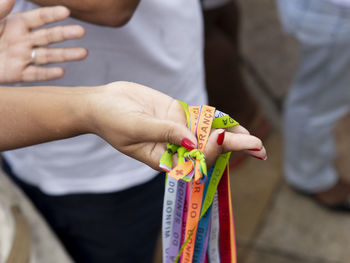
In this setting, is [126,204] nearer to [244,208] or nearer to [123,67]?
[123,67]

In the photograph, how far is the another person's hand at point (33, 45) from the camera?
1018mm

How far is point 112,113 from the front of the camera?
81 cm

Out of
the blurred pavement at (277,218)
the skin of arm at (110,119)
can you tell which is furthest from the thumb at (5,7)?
the blurred pavement at (277,218)

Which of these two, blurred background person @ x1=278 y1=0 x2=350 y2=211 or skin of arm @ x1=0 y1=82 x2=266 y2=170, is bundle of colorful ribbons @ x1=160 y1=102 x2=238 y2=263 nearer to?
skin of arm @ x1=0 y1=82 x2=266 y2=170

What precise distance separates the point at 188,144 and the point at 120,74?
1.48 ft

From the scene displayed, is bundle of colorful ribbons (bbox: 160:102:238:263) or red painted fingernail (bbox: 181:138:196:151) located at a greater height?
red painted fingernail (bbox: 181:138:196:151)

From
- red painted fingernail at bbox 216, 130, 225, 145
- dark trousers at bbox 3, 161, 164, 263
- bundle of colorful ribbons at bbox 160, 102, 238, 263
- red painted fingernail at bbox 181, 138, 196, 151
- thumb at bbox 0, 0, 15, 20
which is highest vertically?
thumb at bbox 0, 0, 15, 20

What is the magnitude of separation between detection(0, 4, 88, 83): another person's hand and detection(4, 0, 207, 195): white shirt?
7 cm

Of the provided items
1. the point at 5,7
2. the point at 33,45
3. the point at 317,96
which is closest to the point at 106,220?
the point at 33,45

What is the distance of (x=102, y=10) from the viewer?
102 centimetres

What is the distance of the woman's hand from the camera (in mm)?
773

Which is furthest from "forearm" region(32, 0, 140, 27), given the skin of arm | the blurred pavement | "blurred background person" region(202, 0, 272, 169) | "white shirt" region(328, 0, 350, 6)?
the blurred pavement

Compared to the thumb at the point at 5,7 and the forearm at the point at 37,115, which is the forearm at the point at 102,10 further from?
the forearm at the point at 37,115

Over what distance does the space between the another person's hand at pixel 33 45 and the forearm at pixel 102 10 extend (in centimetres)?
3
